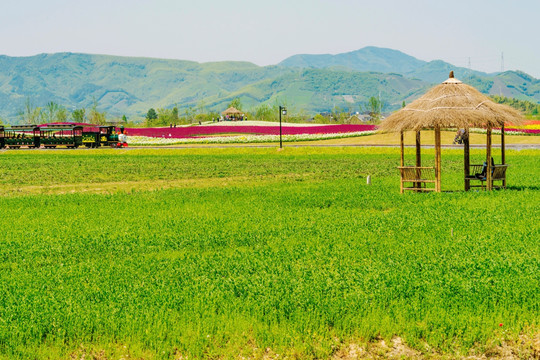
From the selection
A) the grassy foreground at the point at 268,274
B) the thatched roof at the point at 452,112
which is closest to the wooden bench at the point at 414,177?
the grassy foreground at the point at 268,274

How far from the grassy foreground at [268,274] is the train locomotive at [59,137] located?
54.8 metres

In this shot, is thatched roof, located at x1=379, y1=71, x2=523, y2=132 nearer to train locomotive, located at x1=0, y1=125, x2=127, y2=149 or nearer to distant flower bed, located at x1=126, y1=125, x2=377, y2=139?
train locomotive, located at x1=0, y1=125, x2=127, y2=149

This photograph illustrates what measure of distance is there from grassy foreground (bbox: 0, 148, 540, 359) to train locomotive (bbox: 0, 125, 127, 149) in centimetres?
5480

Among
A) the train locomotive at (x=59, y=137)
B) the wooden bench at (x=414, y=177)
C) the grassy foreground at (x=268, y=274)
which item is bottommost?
the grassy foreground at (x=268, y=274)

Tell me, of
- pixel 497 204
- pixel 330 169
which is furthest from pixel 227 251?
pixel 330 169

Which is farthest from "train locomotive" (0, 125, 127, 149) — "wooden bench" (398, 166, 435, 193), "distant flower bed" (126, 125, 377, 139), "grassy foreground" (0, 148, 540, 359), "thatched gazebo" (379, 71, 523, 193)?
"thatched gazebo" (379, 71, 523, 193)

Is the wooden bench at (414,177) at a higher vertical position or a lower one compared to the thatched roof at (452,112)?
lower

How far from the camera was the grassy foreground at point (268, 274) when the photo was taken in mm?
8266

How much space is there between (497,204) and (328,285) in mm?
10470

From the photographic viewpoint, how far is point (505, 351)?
796 cm

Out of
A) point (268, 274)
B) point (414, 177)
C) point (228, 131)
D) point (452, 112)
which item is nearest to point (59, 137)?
point (228, 131)

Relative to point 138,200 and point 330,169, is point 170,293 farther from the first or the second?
point 330,169

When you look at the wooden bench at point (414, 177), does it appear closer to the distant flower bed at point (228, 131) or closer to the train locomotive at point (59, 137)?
the train locomotive at point (59, 137)

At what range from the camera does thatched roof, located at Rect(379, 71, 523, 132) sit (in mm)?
21875
